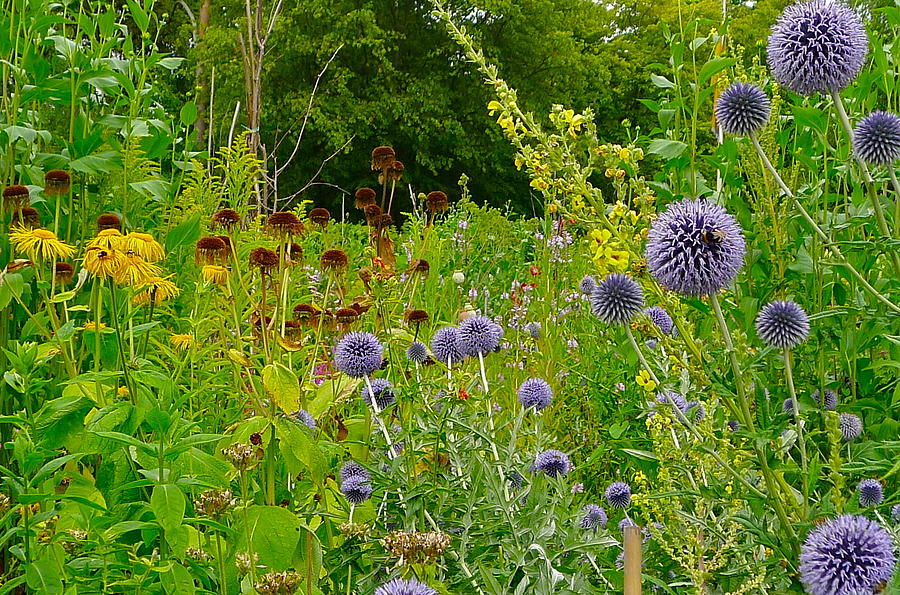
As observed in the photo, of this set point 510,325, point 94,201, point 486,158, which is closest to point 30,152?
point 94,201

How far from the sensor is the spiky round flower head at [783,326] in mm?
1454

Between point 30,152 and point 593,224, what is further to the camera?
point 30,152

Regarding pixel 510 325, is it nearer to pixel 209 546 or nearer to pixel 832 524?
pixel 209 546

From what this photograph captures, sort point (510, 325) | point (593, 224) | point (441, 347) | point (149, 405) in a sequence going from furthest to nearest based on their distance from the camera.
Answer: point (510, 325) → point (441, 347) → point (149, 405) → point (593, 224)

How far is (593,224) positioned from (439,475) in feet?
2.40

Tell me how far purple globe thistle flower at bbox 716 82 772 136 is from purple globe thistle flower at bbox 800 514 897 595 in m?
0.81

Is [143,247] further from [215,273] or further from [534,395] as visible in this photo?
[534,395]

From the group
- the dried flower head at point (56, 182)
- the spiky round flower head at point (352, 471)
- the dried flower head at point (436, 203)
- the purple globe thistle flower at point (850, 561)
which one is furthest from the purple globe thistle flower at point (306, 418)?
the purple globe thistle flower at point (850, 561)

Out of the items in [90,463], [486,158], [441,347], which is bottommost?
[90,463]

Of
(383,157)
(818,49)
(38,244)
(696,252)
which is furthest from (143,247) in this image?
(818,49)

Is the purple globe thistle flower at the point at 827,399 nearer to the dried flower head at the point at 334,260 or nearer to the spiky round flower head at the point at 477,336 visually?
the spiky round flower head at the point at 477,336

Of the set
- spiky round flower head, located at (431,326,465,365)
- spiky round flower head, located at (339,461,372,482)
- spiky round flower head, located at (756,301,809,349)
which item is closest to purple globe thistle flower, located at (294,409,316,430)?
spiky round flower head, located at (339,461,372,482)

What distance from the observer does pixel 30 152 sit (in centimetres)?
254

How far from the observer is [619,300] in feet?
4.91
